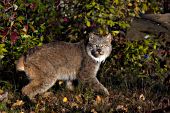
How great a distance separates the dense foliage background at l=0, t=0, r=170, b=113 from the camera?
833cm

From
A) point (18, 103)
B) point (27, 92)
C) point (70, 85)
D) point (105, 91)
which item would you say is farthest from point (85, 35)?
point (18, 103)

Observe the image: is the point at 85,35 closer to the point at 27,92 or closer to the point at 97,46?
the point at 97,46

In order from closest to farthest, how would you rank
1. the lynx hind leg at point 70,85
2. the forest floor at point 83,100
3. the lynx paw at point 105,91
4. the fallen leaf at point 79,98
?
1. the forest floor at point 83,100
2. the fallen leaf at point 79,98
3. the lynx paw at point 105,91
4. the lynx hind leg at point 70,85

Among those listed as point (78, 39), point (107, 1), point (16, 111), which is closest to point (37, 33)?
point (78, 39)

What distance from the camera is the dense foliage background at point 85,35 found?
27.3 ft

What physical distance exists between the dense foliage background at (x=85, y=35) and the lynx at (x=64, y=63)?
0.29 meters

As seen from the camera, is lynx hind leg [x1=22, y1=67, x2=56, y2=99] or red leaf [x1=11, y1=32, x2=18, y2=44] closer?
lynx hind leg [x1=22, y1=67, x2=56, y2=99]

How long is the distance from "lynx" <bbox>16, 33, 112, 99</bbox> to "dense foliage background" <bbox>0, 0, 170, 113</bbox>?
288 mm

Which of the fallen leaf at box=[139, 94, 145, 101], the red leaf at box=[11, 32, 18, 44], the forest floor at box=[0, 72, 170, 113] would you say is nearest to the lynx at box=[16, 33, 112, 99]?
the forest floor at box=[0, 72, 170, 113]

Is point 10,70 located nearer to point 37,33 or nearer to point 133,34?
point 37,33

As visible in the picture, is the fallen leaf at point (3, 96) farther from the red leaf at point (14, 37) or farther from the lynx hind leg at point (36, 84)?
the red leaf at point (14, 37)

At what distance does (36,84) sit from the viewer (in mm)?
7535

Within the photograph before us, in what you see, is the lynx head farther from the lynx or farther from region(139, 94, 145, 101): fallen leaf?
region(139, 94, 145, 101): fallen leaf

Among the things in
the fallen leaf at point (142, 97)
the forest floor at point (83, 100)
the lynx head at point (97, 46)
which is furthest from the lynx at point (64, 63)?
the fallen leaf at point (142, 97)
